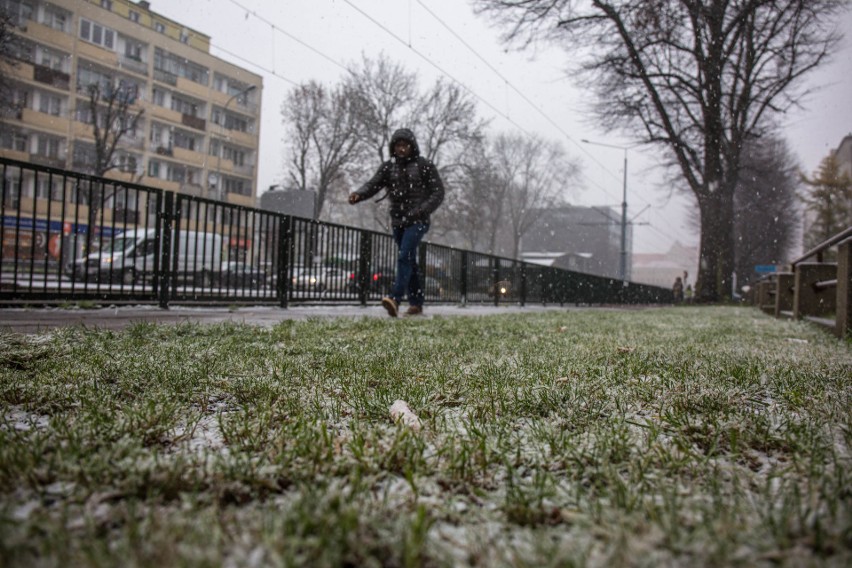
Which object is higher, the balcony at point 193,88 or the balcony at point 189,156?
the balcony at point 193,88

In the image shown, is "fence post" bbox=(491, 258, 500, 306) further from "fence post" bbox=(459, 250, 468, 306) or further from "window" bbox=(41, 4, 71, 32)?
"window" bbox=(41, 4, 71, 32)

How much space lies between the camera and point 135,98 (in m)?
26.7

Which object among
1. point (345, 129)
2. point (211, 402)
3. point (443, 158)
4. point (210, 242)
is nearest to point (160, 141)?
point (345, 129)

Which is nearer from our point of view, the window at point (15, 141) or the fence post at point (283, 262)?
the fence post at point (283, 262)

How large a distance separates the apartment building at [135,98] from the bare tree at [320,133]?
4.26m

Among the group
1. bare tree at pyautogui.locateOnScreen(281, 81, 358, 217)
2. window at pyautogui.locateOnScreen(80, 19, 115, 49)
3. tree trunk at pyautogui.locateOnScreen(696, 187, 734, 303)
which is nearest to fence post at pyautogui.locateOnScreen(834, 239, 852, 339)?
tree trunk at pyautogui.locateOnScreen(696, 187, 734, 303)

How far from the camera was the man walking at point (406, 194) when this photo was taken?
6656 mm

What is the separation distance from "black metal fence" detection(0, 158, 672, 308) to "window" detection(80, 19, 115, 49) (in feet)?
110

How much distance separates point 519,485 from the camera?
45.6 inches

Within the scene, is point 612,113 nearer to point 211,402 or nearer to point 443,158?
point 443,158

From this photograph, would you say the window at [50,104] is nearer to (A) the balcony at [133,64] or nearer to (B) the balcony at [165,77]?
(A) the balcony at [133,64]

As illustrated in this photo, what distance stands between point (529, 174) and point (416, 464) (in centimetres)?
5108

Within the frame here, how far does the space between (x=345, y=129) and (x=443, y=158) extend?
6295 millimetres

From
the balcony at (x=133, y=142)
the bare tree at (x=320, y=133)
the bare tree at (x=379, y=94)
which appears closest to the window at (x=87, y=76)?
the balcony at (x=133, y=142)
